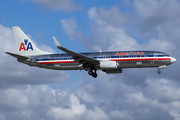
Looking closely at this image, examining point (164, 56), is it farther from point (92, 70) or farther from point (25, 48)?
point (25, 48)

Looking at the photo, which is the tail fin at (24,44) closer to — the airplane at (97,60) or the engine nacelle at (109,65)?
the airplane at (97,60)

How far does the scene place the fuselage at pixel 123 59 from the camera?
49.2 metres

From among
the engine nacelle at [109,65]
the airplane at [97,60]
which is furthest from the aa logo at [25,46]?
the engine nacelle at [109,65]

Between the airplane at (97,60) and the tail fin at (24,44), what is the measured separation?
0.37 metres

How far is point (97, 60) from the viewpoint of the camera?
49.5m

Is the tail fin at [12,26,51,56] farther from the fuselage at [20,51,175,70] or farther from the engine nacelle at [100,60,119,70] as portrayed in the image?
the engine nacelle at [100,60,119,70]

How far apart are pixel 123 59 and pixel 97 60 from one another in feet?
16.8

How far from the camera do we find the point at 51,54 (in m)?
54.6

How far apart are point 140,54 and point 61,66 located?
16339mm

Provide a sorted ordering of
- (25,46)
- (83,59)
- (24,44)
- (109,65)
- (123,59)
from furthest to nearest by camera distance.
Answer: (24,44)
(25,46)
(123,59)
(83,59)
(109,65)

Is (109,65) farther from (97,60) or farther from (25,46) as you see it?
(25,46)

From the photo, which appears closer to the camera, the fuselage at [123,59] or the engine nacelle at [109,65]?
the engine nacelle at [109,65]

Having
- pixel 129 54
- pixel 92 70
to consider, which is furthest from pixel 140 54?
pixel 92 70

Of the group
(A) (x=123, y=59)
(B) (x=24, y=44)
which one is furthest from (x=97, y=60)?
(B) (x=24, y=44)
